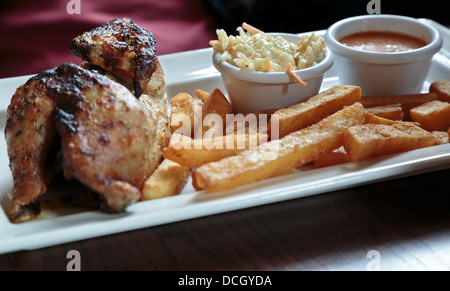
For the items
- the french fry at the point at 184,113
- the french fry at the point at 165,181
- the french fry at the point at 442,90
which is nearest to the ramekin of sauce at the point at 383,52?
the french fry at the point at 442,90

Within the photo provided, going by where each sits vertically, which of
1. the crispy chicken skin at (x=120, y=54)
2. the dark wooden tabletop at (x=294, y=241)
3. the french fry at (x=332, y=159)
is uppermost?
the crispy chicken skin at (x=120, y=54)

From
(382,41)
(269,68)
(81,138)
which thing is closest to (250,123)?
(269,68)

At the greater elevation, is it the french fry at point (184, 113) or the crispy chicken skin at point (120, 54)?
the crispy chicken skin at point (120, 54)

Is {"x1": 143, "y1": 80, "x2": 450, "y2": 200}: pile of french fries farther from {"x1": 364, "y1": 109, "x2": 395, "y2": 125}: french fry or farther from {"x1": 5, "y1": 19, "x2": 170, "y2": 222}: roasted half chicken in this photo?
{"x1": 5, "y1": 19, "x2": 170, "y2": 222}: roasted half chicken

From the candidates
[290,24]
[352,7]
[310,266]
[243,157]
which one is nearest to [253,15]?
[290,24]

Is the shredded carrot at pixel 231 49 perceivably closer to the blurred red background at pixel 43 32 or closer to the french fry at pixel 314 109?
the french fry at pixel 314 109
